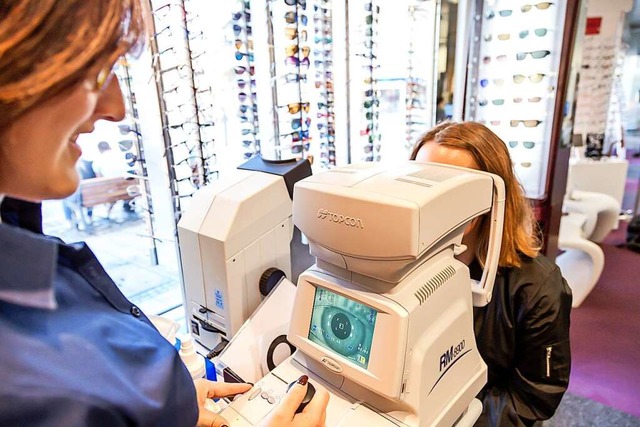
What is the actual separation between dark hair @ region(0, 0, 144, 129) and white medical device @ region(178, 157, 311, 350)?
631mm

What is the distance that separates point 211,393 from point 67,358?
1.48ft

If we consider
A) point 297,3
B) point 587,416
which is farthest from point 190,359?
point 587,416

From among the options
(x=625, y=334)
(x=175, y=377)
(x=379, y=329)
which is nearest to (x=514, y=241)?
(x=379, y=329)

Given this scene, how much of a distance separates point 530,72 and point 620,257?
8.03ft

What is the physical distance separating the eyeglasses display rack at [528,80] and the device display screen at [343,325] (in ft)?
5.74

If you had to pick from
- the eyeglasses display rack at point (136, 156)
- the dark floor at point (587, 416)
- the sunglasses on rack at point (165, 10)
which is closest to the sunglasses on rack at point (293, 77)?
the sunglasses on rack at point (165, 10)

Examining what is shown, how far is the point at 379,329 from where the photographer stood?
26.3 inches

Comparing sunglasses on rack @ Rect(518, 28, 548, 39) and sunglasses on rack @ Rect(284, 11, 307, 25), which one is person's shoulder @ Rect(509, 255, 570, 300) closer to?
A: sunglasses on rack @ Rect(284, 11, 307, 25)

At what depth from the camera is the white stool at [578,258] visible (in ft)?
8.74

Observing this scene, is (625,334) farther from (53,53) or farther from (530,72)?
(53,53)

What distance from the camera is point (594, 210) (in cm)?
319

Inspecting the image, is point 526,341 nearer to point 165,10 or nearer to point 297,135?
point 297,135

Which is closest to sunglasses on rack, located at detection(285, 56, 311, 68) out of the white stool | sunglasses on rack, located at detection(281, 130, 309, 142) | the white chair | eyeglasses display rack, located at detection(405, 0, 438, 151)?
sunglasses on rack, located at detection(281, 130, 309, 142)

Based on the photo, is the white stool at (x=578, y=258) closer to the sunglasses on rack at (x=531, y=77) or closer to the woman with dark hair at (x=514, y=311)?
the sunglasses on rack at (x=531, y=77)
